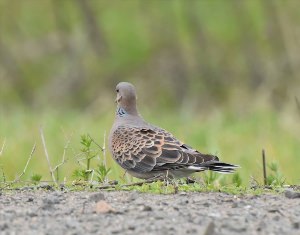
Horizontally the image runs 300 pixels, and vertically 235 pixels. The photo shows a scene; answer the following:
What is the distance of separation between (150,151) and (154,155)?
98mm

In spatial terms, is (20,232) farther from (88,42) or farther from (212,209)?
(88,42)

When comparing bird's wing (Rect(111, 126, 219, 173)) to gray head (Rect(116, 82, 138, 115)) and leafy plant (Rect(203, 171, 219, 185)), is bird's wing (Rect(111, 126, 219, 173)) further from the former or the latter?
gray head (Rect(116, 82, 138, 115))

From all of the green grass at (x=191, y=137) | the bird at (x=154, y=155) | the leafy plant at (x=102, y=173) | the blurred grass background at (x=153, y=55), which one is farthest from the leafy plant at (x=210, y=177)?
the blurred grass background at (x=153, y=55)

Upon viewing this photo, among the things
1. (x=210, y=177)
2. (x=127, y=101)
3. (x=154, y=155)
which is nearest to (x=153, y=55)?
(x=127, y=101)

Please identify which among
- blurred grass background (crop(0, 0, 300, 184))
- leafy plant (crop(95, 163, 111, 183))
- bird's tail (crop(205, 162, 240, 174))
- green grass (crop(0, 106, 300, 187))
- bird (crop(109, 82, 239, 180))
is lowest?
leafy plant (crop(95, 163, 111, 183))

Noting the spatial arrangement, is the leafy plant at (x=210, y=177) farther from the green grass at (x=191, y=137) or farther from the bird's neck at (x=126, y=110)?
the green grass at (x=191, y=137)

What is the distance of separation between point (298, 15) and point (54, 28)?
654cm

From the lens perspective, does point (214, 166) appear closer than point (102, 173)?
No

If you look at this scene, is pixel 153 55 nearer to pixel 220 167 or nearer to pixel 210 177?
pixel 210 177

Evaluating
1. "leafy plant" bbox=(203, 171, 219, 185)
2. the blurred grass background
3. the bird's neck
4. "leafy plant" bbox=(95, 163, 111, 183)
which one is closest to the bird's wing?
"leafy plant" bbox=(203, 171, 219, 185)

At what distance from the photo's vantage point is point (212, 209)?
261 inches

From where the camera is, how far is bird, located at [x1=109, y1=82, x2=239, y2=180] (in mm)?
8508

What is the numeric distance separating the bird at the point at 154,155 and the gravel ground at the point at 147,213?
4.21 ft

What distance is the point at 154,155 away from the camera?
8.79m
